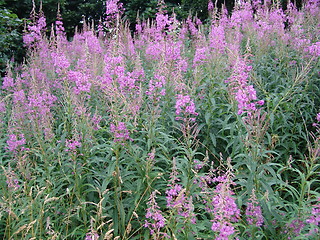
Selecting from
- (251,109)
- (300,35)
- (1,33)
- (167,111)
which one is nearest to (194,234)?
(251,109)

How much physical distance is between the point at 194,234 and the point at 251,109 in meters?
1.27

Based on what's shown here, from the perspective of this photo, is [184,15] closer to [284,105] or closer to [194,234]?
[284,105]

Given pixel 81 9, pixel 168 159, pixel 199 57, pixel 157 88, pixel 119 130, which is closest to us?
pixel 119 130

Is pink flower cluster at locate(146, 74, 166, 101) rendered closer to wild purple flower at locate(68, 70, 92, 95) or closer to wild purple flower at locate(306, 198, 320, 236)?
wild purple flower at locate(68, 70, 92, 95)

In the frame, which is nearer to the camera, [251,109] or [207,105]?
[251,109]

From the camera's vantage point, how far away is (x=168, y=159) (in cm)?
355

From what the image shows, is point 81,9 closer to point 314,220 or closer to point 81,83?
point 81,83

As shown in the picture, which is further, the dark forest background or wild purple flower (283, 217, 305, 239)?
the dark forest background

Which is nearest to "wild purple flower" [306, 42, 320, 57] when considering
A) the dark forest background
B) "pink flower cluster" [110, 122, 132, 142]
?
"pink flower cluster" [110, 122, 132, 142]

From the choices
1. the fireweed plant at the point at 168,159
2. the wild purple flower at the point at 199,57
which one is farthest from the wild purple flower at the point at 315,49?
the wild purple flower at the point at 199,57

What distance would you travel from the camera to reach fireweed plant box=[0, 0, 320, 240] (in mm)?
2795

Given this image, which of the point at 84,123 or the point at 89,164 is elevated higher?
the point at 84,123

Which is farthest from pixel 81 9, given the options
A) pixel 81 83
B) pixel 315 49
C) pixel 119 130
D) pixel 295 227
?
pixel 295 227

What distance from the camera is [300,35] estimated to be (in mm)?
6262
